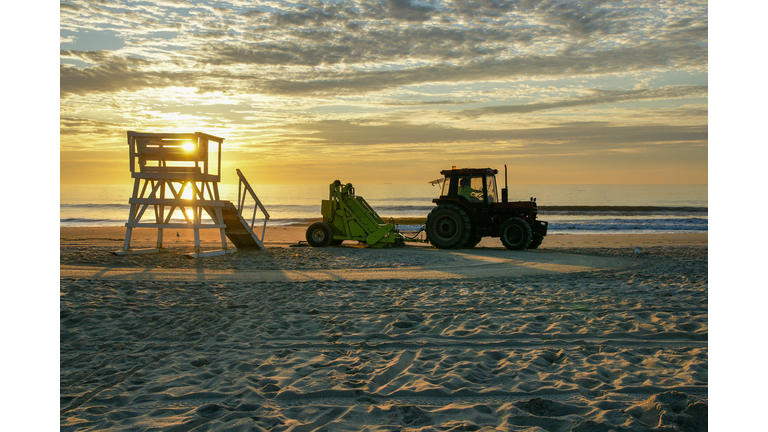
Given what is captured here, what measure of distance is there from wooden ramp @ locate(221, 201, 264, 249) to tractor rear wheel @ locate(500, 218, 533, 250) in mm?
6836

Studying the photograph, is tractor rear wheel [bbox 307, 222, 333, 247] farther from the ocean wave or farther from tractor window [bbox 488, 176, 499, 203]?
the ocean wave

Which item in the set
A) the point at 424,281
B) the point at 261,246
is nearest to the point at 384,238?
the point at 261,246

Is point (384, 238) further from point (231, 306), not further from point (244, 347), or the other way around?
point (244, 347)

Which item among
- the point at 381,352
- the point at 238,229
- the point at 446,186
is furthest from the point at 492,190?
the point at 381,352

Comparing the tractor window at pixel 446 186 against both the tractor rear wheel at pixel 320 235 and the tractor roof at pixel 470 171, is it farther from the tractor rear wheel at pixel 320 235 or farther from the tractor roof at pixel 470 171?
the tractor rear wheel at pixel 320 235

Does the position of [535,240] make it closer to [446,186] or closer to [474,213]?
[474,213]

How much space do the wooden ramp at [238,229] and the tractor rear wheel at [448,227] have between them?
16.2 ft

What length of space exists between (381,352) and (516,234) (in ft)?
34.0

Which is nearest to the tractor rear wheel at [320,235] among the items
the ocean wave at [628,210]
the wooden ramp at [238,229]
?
the wooden ramp at [238,229]

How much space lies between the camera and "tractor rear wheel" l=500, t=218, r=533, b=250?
14031 millimetres

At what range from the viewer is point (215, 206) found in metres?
12.3

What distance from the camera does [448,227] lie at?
14.7 metres

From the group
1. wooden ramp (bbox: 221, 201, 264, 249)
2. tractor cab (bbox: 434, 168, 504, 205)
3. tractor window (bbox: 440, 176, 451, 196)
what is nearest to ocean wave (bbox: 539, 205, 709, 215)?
tractor cab (bbox: 434, 168, 504, 205)

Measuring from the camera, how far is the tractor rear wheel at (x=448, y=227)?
14391 mm
